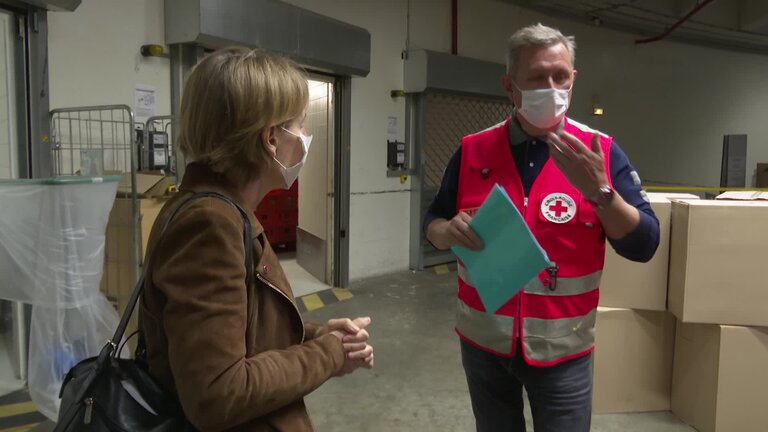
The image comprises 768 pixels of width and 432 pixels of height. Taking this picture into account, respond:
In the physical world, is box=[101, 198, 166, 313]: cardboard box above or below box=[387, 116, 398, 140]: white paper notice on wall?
below

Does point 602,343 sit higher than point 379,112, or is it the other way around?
point 379,112

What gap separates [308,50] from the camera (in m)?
4.48

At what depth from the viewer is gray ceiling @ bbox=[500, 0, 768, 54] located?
7441 mm

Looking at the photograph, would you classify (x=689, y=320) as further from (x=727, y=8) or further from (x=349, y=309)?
(x=727, y=8)

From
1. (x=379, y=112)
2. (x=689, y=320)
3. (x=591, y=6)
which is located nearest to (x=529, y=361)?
(x=689, y=320)

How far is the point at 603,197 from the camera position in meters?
1.30

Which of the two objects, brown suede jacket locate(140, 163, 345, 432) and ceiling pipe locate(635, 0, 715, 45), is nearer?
brown suede jacket locate(140, 163, 345, 432)

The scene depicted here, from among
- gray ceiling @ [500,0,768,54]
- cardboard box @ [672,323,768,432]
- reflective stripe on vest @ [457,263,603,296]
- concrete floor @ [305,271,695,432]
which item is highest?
gray ceiling @ [500,0,768,54]

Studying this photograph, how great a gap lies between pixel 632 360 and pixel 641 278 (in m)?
0.46

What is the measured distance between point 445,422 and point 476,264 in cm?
182

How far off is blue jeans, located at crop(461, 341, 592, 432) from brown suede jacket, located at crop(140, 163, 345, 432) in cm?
70

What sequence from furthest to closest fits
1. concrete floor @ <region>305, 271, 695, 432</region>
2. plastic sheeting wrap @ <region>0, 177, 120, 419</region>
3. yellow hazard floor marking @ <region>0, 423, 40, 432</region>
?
concrete floor @ <region>305, 271, 695, 432</region>, yellow hazard floor marking @ <region>0, 423, 40, 432</region>, plastic sheeting wrap @ <region>0, 177, 120, 419</region>

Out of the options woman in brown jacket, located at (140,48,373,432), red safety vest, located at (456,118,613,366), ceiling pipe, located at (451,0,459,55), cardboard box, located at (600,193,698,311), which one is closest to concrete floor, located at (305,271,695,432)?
cardboard box, located at (600,193,698,311)

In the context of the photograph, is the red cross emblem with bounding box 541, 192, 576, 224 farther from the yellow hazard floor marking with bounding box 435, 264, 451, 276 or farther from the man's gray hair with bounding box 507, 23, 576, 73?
the yellow hazard floor marking with bounding box 435, 264, 451, 276
